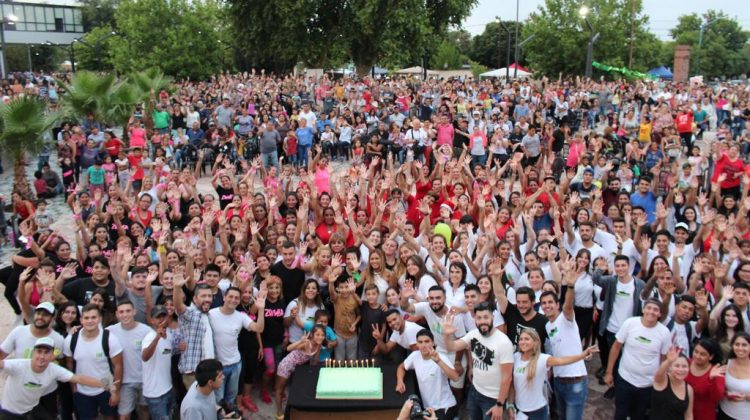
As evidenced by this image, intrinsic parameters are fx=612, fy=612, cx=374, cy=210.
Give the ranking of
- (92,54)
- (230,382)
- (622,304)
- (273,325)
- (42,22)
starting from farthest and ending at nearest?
(42,22) → (92,54) → (273,325) → (622,304) → (230,382)

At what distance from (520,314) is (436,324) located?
29.7 inches

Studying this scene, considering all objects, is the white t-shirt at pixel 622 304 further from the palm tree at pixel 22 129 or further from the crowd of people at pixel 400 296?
the palm tree at pixel 22 129

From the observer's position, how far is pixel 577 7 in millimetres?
45406

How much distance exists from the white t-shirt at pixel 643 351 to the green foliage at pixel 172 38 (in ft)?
116

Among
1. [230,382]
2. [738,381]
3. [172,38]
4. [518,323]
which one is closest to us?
[738,381]

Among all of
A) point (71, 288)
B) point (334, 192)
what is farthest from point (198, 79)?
point (71, 288)

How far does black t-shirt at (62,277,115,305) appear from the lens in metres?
5.86

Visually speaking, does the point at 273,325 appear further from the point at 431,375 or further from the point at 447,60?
the point at 447,60

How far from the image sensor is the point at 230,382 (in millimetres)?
5535

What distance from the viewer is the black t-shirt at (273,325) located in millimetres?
5867

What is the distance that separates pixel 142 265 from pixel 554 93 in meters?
15.7

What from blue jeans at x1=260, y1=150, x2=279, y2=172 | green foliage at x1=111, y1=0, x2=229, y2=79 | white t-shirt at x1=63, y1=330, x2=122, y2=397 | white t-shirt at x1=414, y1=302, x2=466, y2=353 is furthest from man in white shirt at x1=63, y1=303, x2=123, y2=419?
green foliage at x1=111, y1=0, x2=229, y2=79

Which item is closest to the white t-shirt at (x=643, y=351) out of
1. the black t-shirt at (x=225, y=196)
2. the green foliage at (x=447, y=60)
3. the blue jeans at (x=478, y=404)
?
the blue jeans at (x=478, y=404)

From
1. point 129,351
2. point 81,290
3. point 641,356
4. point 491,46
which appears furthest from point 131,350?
point 491,46
